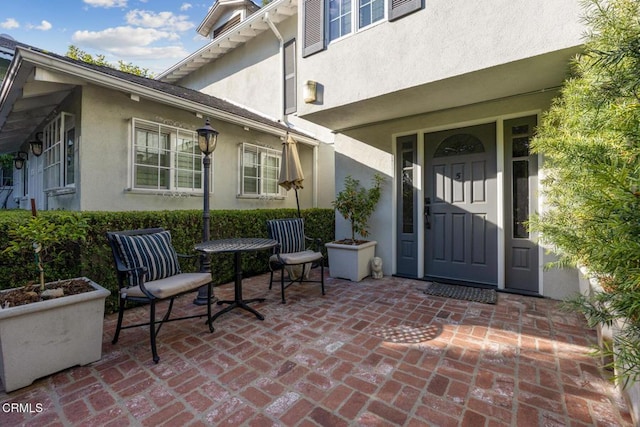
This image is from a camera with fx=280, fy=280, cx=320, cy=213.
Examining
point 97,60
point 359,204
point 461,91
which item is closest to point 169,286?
point 359,204

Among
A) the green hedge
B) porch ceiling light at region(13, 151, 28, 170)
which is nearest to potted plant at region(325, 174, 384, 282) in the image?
the green hedge

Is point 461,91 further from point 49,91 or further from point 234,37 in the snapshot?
point 234,37

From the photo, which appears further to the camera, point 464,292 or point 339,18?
point 339,18

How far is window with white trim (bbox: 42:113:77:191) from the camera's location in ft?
15.2

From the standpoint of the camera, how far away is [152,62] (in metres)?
17.4

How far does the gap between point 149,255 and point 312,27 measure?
164 inches

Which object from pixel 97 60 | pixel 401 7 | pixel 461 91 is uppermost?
pixel 97 60

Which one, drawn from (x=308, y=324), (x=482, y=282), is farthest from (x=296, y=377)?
(x=482, y=282)

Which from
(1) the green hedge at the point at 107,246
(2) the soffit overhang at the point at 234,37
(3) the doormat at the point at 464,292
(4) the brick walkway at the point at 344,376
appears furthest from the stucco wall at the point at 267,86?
(4) the brick walkway at the point at 344,376

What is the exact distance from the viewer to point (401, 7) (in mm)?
3604

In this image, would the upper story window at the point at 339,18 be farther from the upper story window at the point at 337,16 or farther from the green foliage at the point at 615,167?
the green foliage at the point at 615,167

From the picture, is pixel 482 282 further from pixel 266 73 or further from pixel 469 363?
pixel 266 73

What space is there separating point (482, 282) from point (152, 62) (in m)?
21.2

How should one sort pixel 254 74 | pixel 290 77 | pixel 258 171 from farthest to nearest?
pixel 254 74 < pixel 290 77 < pixel 258 171
